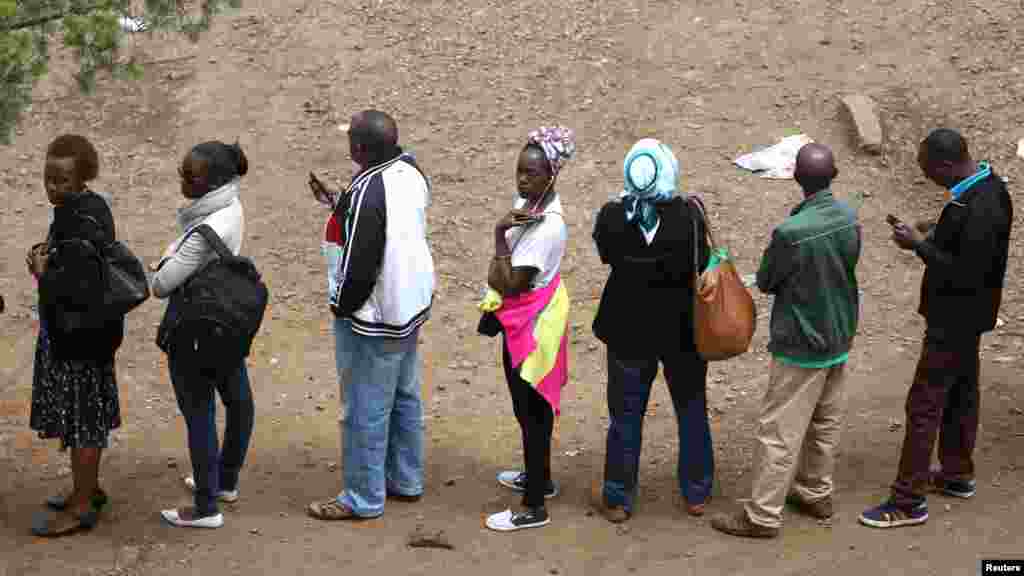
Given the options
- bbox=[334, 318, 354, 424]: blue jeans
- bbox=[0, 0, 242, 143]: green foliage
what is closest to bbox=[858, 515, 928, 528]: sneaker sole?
bbox=[334, 318, 354, 424]: blue jeans

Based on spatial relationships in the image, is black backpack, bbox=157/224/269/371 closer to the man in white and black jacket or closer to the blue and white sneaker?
the man in white and black jacket

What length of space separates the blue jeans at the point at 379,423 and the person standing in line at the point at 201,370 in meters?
0.53

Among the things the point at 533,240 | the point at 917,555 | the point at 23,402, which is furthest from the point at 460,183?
the point at 917,555

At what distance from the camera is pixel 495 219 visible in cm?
944

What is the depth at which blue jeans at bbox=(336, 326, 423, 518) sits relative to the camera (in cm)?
575

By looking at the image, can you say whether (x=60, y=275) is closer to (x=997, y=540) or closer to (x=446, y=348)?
(x=446, y=348)

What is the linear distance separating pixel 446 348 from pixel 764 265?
322 cm

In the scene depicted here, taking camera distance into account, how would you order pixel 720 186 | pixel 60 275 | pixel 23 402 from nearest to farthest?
pixel 60 275, pixel 23 402, pixel 720 186

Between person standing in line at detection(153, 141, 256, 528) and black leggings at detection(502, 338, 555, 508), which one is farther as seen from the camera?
black leggings at detection(502, 338, 555, 508)

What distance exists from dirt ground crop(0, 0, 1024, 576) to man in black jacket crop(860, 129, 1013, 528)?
0.27m

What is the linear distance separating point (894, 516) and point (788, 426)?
0.68 metres

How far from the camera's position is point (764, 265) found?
5.43 meters

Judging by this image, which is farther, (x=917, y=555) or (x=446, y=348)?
(x=446, y=348)

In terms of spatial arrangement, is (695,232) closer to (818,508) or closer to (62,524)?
(818,508)
